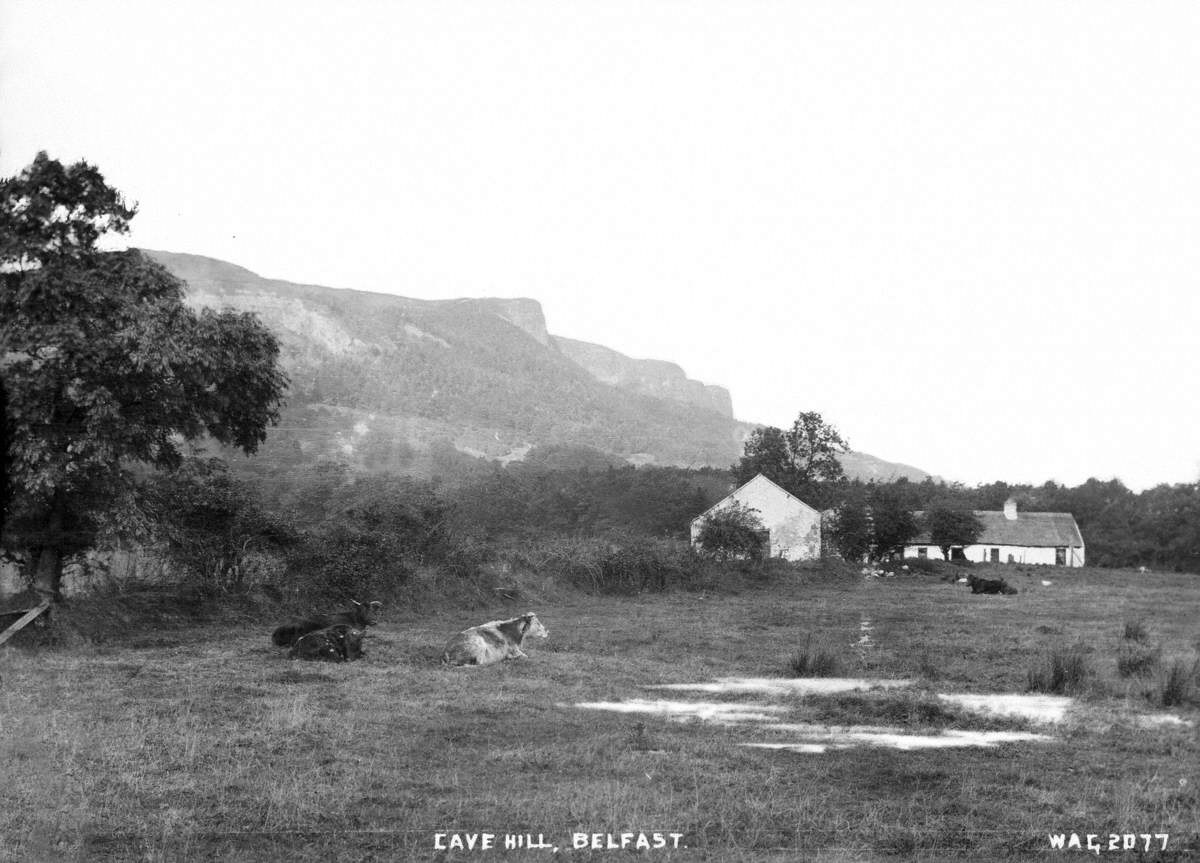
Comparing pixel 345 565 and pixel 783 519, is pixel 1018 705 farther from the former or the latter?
pixel 783 519

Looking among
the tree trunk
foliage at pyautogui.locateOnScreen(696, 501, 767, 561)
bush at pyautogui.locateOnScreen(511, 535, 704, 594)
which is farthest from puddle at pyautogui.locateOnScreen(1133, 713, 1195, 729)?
foliage at pyautogui.locateOnScreen(696, 501, 767, 561)

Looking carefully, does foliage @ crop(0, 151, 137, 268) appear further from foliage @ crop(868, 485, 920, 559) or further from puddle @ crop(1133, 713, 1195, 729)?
foliage @ crop(868, 485, 920, 559)

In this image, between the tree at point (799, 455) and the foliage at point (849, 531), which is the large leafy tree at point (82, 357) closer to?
the foliage at point (849, 531)

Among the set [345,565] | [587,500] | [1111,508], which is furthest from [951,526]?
[345,565]

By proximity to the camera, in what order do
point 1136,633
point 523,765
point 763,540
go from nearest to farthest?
point 523,765
point 1136,633
point 763,540

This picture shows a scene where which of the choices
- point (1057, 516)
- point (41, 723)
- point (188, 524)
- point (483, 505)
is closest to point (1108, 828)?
point (41, 723)
